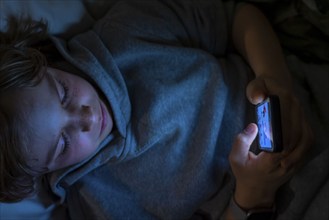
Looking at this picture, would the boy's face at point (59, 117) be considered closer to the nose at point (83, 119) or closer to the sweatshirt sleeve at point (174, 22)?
the nose at point (83, 119)

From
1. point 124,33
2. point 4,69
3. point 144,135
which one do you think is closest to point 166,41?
point 124,33

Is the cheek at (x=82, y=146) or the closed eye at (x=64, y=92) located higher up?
the closed eye at (x=64, y=92)

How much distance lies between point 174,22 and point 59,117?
39 centimetres

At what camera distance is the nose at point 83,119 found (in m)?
0.83

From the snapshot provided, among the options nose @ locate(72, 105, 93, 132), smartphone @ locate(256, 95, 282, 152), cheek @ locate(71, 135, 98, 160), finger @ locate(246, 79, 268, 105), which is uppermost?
smartphone @ locate(256, 95, 282, 152)

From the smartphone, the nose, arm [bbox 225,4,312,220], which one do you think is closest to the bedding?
arm [bbox 225,4,312,220]

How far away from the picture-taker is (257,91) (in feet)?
2.65

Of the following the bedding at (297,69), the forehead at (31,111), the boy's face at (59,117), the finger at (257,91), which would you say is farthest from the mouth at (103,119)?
the finger at (257,91)

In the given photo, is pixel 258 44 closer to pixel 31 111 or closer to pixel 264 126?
pixel 264 126

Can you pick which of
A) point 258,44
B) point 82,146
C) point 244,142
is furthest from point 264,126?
point 82,146

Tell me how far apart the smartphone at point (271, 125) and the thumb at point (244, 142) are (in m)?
0.02

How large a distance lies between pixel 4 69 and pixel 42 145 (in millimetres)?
183

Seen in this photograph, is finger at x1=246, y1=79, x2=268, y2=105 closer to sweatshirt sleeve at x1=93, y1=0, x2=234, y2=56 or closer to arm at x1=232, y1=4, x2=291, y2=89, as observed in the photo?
arm at x1=232, y1=4, x2=291, y2=89

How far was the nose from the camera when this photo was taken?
835mm
